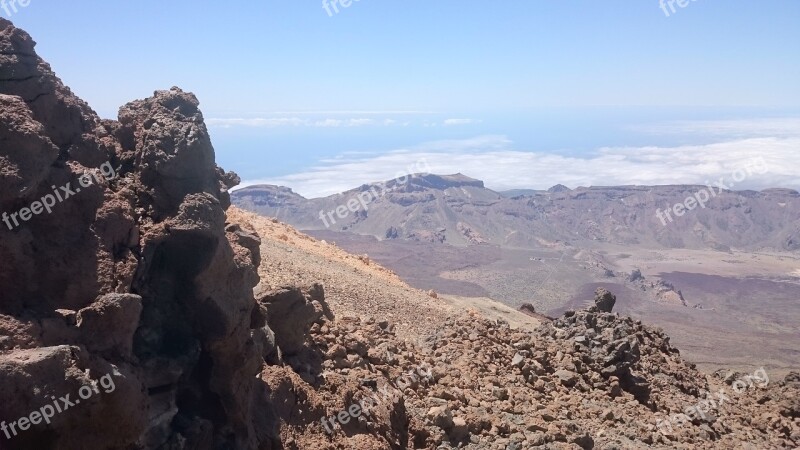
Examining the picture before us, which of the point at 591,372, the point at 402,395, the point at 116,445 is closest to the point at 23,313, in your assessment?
the point at 116,445

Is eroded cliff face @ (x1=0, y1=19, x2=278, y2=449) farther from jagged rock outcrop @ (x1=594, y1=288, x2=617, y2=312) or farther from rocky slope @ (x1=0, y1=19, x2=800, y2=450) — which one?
jagged rock outcrop @ (x1=594, y1=288, x2=617, y2=312)

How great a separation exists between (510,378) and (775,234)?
441 feet

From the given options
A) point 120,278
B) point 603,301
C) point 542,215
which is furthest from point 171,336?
point 542,215

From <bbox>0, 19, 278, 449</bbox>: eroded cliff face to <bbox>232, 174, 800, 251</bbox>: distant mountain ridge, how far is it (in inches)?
4137

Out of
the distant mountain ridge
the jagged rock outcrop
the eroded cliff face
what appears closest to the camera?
the eroded cliff face

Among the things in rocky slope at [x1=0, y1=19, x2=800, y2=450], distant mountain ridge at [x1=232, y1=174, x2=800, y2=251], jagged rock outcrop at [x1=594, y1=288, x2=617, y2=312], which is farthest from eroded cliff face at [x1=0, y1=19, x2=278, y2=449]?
distant mountain ridge at [x1=232, y1=174, x2=800, y2=251]

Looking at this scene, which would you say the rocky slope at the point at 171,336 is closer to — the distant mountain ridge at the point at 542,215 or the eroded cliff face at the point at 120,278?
the eroded cliff face at the point at 120,278

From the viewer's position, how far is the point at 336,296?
47.7 feet

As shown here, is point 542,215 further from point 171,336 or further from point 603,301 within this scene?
point 171,336

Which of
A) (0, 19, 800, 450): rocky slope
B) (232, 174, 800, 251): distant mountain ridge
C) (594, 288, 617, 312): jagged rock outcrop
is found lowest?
(232, 174, 800, 251): distant mountain ridge

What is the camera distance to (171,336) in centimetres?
636

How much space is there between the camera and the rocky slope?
5172 mm

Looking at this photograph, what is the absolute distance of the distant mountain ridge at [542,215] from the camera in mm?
119875

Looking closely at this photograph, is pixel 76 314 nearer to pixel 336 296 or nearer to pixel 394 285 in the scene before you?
pixel 336 296
